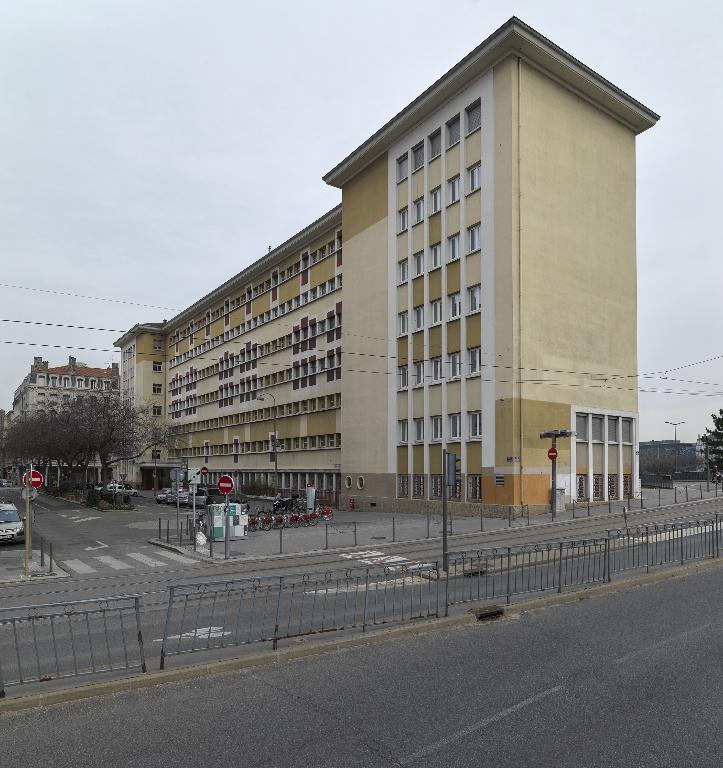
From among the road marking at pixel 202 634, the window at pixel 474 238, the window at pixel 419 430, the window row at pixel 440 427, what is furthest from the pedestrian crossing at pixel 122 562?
the window at pixel 474 238

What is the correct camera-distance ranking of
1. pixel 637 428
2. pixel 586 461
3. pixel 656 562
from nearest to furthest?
1. pixel 656 562
2. pixel 586 461
3. pixel 637 428

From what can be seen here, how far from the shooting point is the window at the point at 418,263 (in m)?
44.7

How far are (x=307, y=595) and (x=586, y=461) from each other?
32683mm

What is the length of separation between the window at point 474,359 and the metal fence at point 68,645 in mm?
30497

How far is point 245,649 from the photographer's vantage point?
9742 millimetres

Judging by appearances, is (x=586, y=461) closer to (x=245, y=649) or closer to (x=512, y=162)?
(x=512, y=162)

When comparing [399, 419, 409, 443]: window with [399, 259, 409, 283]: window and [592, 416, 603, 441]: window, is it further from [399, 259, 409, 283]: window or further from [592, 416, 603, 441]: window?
[592, 416, 603, 441]: window

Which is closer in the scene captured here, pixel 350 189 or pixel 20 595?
pixel 20 595

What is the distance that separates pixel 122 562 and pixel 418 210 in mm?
30386

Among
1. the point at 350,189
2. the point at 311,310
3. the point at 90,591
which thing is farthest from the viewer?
the point at 311,310

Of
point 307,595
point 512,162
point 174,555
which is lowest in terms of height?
point 174,555

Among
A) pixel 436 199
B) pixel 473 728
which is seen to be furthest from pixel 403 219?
pixel 473 728

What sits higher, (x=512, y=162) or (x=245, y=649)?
(x=512, y=162)

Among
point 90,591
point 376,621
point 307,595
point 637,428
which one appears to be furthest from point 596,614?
point 637,428
